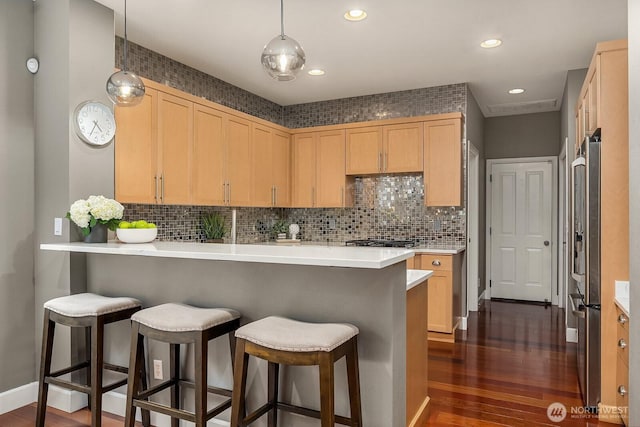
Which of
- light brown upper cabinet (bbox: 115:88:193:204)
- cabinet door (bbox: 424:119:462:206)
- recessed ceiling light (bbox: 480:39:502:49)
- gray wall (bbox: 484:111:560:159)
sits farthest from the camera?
gray wall (bbox: 484:111:560:159)

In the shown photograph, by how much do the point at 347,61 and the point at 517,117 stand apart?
3.30 m

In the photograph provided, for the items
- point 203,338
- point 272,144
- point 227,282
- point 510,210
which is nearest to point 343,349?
point 203,338

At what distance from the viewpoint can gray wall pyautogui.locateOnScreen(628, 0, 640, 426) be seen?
1646 mm

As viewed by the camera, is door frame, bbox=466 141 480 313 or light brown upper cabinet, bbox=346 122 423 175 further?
door frame, bbox=466 141 480 313

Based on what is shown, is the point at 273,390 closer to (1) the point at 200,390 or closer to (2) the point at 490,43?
(1) the point at 200,390

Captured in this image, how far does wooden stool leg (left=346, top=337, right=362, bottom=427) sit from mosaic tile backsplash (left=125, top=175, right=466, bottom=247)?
278 cm

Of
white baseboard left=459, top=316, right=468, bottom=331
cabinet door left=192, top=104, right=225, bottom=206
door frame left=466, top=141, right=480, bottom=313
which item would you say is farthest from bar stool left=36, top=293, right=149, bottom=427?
door frame left=466, top=141, right=480, bottom=313

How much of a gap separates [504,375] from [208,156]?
10.2 feet

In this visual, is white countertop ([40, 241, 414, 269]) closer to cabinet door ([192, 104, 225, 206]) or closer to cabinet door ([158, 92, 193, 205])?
cabinet door ([158, 92, 193, 205])

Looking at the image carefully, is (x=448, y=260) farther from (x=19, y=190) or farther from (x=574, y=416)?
(x=19, y=190)

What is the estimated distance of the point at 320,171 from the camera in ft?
17.6

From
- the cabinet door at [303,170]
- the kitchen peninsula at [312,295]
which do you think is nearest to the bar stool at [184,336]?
the kitchen peninsula at [312,295]

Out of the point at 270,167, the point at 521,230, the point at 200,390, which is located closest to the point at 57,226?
the point at 200,390

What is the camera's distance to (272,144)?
5086 millimetres
